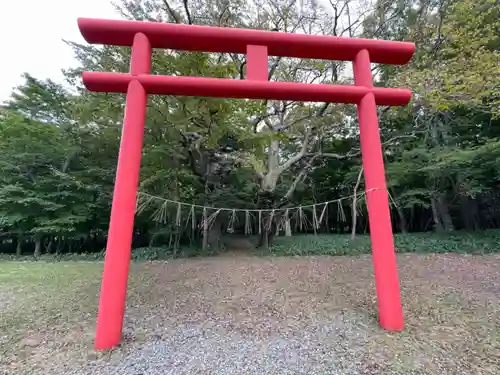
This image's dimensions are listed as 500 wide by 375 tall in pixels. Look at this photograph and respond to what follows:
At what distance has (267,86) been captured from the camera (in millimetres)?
3004

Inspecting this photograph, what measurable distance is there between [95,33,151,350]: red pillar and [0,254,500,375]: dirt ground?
0.25m

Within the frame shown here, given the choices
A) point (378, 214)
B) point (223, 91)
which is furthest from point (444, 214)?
point (223, 91)

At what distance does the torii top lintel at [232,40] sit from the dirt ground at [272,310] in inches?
121

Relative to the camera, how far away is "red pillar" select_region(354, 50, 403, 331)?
2.83m

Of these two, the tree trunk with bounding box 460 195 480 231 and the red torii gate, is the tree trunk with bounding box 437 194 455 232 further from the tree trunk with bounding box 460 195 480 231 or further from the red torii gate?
the red torii gate

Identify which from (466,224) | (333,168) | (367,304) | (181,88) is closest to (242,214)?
(333,168)

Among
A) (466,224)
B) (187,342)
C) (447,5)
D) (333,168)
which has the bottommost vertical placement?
(187,342)

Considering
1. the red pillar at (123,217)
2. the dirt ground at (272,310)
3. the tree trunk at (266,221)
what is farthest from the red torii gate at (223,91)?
the tree trunk at (266,221)

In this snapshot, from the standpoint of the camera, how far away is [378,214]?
299 cm

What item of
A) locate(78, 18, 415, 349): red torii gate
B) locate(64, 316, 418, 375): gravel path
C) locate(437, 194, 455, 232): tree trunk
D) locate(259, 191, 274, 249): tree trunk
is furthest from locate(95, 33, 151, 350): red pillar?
locate(437, 194, 455, 232): tree trunk

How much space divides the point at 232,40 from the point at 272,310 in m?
3.21

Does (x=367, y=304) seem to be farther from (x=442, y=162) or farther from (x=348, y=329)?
(x=442, y=162)

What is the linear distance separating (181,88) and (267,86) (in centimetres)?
93

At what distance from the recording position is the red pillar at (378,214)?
9.27 ft
